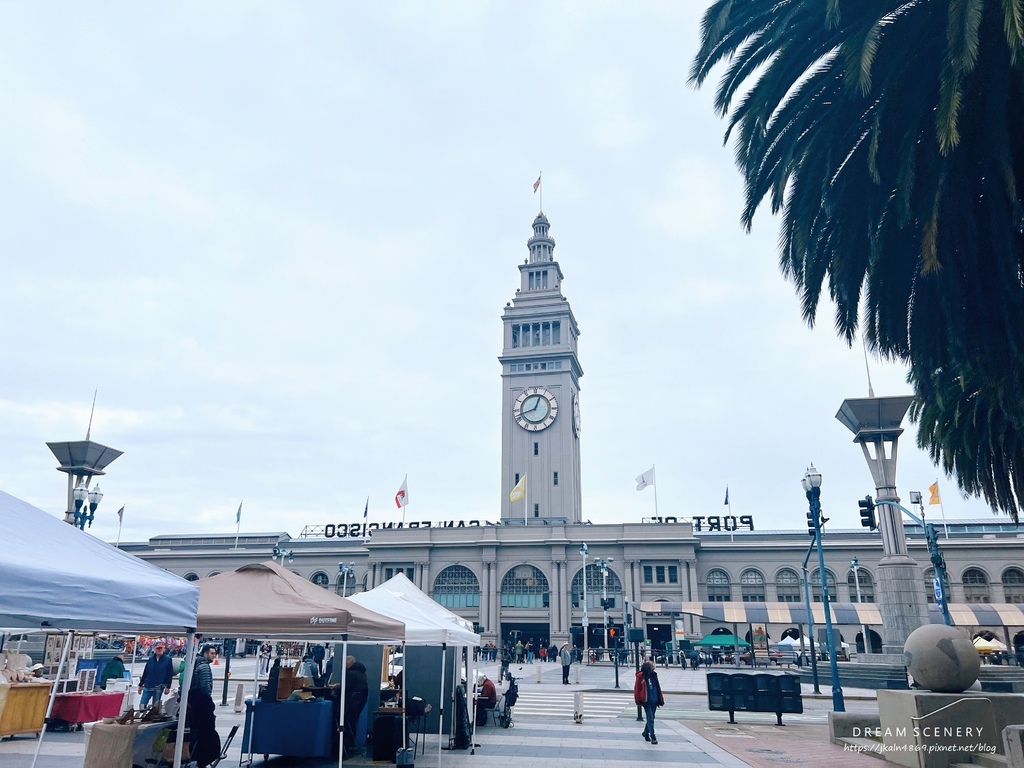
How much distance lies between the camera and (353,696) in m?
14.6

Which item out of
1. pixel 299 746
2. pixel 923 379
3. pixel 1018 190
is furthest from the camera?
pixel 923 379

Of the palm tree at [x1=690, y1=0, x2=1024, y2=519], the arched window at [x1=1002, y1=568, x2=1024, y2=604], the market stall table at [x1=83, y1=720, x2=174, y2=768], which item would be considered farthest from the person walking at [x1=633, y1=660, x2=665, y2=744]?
the arched window at [x1=1002, y1=568, x2=1024, y2=604]

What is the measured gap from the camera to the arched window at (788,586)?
73.1 m

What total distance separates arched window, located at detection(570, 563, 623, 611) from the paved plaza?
44426 millimetres

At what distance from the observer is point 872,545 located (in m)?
71.8

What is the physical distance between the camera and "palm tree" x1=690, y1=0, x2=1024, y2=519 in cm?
1054

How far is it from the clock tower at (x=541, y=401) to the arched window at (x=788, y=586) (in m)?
21.9

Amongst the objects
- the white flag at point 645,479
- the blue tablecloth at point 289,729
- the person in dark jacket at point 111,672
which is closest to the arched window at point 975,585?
the white flag at point 645,479

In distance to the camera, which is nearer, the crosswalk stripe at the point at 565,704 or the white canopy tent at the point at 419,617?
the white canopy tent at the point at 419,617

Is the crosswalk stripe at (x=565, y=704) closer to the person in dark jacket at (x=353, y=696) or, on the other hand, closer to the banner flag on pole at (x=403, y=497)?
the person in dark jacket at (x=353, y=696)

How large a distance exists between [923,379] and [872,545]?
64.5 metres

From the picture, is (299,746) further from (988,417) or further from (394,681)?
(988,417)

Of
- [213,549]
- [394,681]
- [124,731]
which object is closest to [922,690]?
[394,681]

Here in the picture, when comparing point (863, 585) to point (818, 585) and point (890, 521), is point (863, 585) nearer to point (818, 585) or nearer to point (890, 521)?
point (818, 585)
